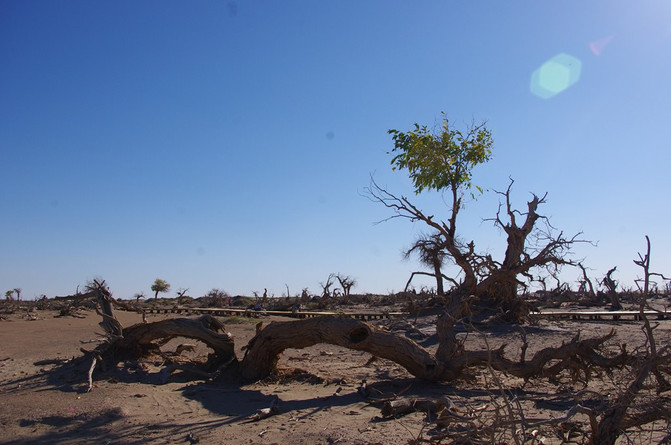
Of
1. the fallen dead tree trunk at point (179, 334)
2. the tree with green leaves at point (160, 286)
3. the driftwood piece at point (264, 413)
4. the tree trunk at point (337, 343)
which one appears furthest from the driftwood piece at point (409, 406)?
the tree with green leaves at point (160, 286)

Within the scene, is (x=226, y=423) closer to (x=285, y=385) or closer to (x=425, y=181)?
(x=285, y=385)

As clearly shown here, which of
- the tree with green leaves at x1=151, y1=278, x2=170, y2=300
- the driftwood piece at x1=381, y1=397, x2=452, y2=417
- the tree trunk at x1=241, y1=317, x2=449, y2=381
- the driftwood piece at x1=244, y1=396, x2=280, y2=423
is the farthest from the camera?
the tree with green leaves at x1=151, y1=278, x2=170, y2=300

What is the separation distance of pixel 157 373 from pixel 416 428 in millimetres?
5199

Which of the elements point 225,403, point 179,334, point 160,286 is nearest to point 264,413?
point 225,403

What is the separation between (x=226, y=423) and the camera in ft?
20.9

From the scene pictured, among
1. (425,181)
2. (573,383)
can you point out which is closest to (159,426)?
(573,383)

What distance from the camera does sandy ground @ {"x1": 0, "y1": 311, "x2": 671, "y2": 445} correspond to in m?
5.88

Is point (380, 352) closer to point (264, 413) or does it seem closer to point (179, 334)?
point (264, 413)

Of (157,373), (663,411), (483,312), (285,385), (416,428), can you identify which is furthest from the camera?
(483,312)

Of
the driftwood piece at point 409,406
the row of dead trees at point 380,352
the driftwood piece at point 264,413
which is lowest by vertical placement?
the driftwood piece at point 264,413

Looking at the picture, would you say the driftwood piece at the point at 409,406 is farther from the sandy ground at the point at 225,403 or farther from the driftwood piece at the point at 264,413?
the driftwood piece at the point at 264,413

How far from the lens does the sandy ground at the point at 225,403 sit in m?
5.88

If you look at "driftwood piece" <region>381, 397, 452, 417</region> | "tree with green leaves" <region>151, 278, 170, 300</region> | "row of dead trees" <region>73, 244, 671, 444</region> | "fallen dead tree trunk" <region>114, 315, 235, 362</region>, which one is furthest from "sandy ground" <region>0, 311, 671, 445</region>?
"tree with green leaves" <region>151, 278, 170, 300</region>

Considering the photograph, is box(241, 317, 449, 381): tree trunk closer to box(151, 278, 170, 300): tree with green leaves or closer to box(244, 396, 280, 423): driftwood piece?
box(244, 396, 280, 423): driftwood piece
